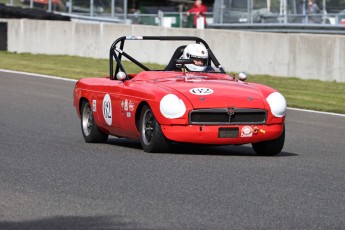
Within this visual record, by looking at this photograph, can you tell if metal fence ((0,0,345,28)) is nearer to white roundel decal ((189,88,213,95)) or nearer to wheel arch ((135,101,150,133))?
wheel arch ((135,101,150,133))

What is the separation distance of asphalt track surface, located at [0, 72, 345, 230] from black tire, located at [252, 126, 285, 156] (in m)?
0.12

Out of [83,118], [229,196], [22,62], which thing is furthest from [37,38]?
[229,196]

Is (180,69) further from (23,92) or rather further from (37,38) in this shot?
(37,38)

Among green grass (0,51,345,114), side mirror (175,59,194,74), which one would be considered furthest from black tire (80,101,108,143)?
green grass (0,51,345,114)

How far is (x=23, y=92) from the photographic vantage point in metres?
21.8

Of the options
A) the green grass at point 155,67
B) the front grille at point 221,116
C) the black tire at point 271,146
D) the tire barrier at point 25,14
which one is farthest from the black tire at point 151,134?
the tire barrier at point 25,14

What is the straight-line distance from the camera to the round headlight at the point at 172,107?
36.5ft

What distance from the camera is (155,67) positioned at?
28.0m

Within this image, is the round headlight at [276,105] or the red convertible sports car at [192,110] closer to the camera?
the red convertible sports car at [192,110]

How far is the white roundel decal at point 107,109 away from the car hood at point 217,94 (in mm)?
911

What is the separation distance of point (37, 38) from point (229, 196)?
26048 mm

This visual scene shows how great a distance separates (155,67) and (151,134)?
54.1 feet

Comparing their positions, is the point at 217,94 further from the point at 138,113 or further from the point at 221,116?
the point at 138,113

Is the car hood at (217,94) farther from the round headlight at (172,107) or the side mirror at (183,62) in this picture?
the side mirror at (183,62)
